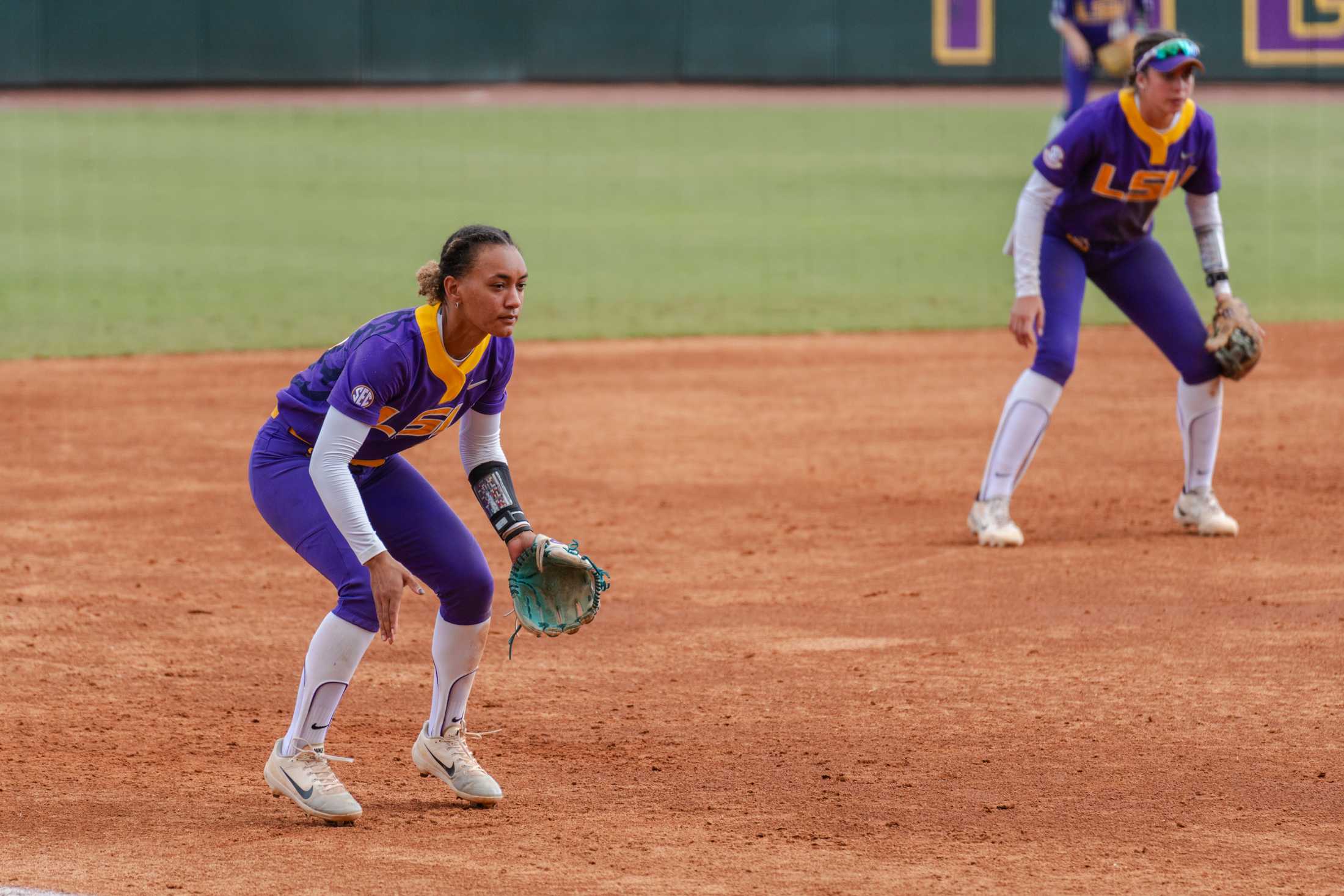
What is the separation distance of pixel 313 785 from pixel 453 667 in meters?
0.49

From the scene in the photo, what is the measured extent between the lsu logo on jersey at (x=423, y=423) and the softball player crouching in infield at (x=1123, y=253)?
3301 millimetres

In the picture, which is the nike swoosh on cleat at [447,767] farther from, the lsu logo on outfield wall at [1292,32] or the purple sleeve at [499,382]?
the lsu logo on outfield wall at [1292,32]

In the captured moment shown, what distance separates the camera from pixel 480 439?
4.72m

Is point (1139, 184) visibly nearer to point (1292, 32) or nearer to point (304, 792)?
point (304, 792)

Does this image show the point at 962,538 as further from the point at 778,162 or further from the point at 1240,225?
the point at 778,162

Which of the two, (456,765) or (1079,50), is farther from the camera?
(1079,50)

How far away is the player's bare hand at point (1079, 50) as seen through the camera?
16672mm

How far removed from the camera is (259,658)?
6.05 meters

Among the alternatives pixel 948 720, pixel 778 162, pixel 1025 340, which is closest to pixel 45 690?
pixel 948 720

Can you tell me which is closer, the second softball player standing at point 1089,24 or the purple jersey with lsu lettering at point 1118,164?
the purple jersey with lsu lettering at point 1118,164

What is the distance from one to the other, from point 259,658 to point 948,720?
7.72 ft

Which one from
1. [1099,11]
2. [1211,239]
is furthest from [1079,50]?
[1211,239]

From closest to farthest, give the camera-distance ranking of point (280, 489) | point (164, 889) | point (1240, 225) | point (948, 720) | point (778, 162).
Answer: point (164, 889), point (280, 489), point (948, 720), point (1240, 225), point (778, 162)

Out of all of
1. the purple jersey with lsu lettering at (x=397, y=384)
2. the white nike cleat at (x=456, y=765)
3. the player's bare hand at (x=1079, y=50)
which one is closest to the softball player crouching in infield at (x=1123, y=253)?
the purple jersey with lsu lettering at (x=397, y=384)
